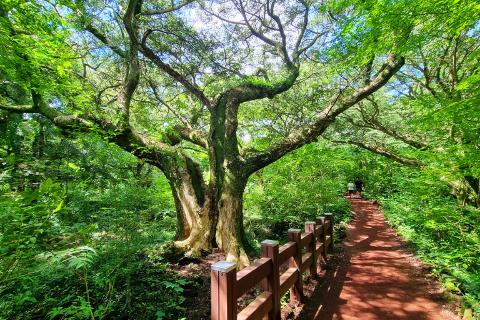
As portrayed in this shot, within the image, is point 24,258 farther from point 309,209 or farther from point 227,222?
point 309,209

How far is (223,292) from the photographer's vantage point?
2.39m

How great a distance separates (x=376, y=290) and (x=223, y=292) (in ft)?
11.4

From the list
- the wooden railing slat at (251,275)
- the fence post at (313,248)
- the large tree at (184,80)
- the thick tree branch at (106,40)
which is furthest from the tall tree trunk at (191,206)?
the wooden railing slat at (251,275)

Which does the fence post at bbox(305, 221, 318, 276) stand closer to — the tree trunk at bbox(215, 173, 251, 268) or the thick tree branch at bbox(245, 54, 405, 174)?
the tree trunk at bbox(215, 173, 251, 268)

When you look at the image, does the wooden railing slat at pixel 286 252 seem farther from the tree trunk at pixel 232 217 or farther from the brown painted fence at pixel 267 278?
the tree trunk at pixel 232 217

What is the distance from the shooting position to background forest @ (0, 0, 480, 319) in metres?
3.43

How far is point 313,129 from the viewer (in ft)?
20.2

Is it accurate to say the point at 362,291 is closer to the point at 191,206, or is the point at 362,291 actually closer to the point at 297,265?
the point at 297,265

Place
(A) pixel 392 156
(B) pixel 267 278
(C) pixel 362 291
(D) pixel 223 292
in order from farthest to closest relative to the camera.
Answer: (A) pixel 392 156 < (C) pixel 362 291 < (B) pixel 267 278 < (D) pixel 223 292

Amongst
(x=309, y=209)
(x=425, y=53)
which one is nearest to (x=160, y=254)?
(x=309, y=209)

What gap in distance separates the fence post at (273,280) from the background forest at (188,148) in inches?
54.2

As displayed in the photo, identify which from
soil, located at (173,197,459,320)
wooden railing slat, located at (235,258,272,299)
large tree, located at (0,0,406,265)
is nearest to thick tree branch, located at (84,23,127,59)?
large tree, located at (0,0,406,265)

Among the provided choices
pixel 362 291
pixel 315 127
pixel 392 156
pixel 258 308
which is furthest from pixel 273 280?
pixel 392 156

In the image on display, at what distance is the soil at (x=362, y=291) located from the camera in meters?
3.82
